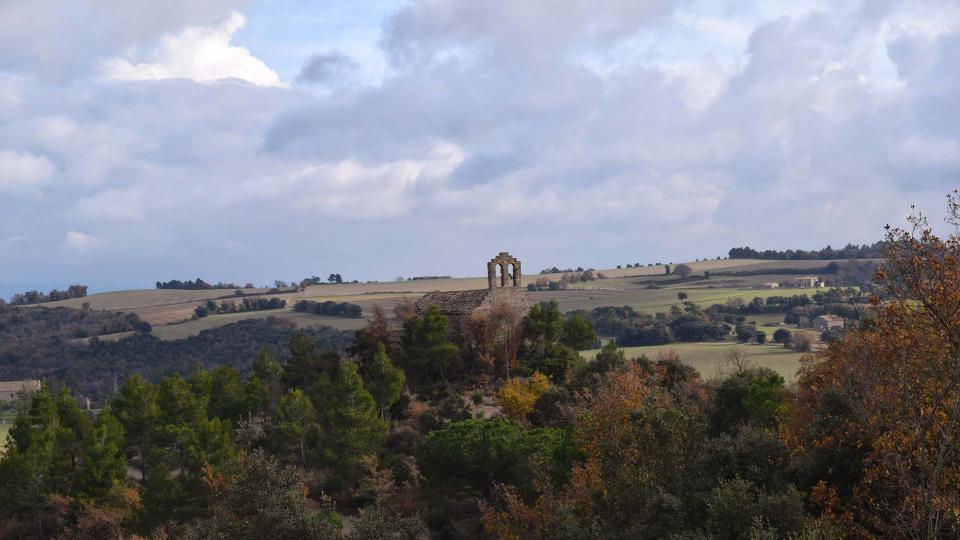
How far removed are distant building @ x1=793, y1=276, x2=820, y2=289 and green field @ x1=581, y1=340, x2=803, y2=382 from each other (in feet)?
130

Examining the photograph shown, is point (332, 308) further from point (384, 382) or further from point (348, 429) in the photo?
point (348, 429)

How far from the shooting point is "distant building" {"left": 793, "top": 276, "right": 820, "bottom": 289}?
362 feet

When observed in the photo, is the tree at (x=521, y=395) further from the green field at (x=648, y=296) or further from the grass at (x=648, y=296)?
the green field at (x=648, y=296)

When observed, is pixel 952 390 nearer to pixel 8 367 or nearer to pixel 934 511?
pixel 934 511

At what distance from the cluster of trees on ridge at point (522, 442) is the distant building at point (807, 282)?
6590cm

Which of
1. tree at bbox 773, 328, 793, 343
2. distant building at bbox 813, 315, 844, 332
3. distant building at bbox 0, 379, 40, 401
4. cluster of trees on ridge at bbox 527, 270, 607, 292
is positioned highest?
cluster of trees on ridge at bbox 527, 270, 607, 292

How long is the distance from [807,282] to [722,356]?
179ft

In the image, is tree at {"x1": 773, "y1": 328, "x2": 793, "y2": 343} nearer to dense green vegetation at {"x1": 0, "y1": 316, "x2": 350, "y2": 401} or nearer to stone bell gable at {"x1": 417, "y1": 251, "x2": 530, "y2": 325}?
stone bell gable at {"x1": 417, "y1": 251, "x2": 530, "y2": 325}

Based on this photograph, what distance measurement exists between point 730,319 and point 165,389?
61452 millimetres

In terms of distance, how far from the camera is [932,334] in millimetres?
19000

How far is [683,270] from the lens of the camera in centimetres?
13825

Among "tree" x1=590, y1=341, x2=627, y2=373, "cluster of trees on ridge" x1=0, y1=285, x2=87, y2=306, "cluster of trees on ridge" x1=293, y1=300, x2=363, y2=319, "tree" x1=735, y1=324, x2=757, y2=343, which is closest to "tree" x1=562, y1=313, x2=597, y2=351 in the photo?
"tree" x1=590, y1=341, x2=627, y2=373

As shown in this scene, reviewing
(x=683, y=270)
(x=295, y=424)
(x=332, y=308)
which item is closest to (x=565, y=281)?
(x=683, y=270)

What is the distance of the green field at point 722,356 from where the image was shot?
53181mm
